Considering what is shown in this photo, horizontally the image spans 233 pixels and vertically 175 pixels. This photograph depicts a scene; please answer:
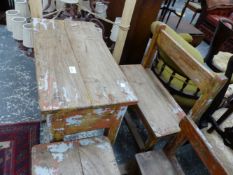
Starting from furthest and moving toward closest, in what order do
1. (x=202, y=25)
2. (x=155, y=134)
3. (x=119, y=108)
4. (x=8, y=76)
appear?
(x=202, y=25) < (x=8, y=76) < (x=155, y=134) < (x=119, y=108)

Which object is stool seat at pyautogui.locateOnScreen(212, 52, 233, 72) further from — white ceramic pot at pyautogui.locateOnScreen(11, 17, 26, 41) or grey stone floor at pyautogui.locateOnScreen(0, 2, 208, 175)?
white ceramic pot at pyautogui.locateOnScreen(11, 17, 26, 41)

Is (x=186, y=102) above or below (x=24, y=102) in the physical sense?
above

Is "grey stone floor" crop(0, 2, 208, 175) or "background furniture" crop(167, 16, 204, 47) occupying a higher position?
"background furniture" crop(167, 16, 204, 47)

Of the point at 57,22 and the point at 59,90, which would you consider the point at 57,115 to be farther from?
the point at 57,22

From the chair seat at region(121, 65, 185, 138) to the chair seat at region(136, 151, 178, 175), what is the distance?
12cm

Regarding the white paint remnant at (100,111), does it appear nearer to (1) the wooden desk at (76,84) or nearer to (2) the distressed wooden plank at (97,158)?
(1) the wooden desk at (76,84)

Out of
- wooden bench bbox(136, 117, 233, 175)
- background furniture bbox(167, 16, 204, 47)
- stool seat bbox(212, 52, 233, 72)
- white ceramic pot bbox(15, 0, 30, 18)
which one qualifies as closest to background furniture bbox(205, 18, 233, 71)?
stool seat bbox(212, 52, 233, 72)

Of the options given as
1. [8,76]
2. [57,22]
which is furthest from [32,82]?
[57,22]

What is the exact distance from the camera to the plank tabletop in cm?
89

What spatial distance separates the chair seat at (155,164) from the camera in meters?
1.09

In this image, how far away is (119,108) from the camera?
3.34 feet

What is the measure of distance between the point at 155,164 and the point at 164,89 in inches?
24.3

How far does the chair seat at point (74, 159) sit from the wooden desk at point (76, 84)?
76mm

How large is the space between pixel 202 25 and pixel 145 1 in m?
2.62
